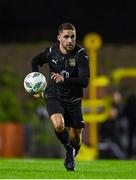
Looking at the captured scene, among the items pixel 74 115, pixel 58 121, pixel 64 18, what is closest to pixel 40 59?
pixel 74 115

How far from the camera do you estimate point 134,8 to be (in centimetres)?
3125

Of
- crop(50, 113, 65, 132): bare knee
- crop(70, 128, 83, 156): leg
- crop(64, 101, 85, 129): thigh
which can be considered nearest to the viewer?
crop(50, 113, 65, 132): bare knee

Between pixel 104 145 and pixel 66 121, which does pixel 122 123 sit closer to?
pixel 104 145

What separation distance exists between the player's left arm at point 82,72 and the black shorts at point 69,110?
1.56ft

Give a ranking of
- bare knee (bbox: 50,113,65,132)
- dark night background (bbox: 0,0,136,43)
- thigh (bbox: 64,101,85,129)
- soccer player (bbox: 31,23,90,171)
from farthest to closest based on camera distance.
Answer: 1. dark night background (bbox: 0,0,136,43)
2. thigh (bbox: 64,101,85,129)
3. soccer player (bbox: 31,23,90,171)
4. bare knee (bbox: 50,113,65,132)

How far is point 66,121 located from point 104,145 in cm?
1183

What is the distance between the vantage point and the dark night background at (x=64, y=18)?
103ft

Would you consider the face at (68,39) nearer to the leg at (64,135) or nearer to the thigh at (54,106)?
the thigh at (54,106)

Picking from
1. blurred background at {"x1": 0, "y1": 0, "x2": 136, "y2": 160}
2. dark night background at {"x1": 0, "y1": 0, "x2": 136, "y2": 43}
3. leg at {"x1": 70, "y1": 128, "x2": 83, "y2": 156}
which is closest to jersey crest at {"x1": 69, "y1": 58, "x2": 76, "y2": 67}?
leg at {"x1": 70, "y1": 128, "x2": 83, "y2": 156}

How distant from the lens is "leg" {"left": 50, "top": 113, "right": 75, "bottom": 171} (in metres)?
14.5

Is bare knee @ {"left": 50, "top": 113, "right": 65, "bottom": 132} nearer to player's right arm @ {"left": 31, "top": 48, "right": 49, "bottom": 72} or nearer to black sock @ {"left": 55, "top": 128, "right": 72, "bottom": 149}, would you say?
black sock @ {"left": 55, "top": 128, "right": 72, "bottom": 149}

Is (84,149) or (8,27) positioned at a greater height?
(8,27)

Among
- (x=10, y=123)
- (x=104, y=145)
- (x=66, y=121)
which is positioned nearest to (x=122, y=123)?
(x=104, y=145)

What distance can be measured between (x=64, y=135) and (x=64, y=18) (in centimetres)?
1676
